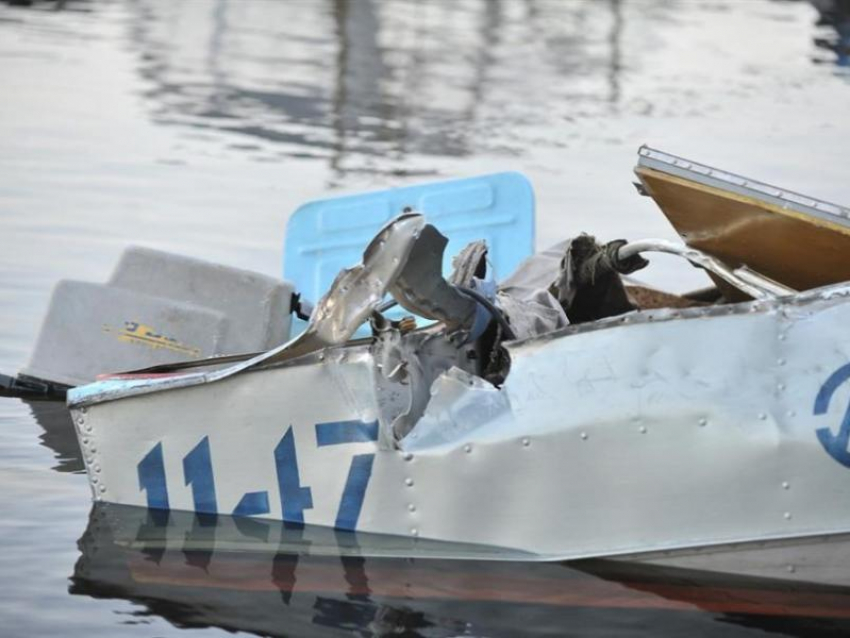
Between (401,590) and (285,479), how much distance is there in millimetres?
554

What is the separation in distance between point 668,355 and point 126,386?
6.14 feet

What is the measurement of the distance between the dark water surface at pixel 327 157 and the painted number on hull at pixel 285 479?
5.1 inches

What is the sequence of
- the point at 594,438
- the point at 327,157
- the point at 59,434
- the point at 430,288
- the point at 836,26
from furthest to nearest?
1. the point at 836,26
2. the point at 327,157
3. the point at 59,434
4. the point at 430,288
5. the point at 594,438

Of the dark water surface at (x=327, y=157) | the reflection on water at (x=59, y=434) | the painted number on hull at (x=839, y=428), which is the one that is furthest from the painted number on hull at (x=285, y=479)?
the painted number on hull at (x=839, y=428)

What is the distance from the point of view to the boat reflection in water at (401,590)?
17.6 feet

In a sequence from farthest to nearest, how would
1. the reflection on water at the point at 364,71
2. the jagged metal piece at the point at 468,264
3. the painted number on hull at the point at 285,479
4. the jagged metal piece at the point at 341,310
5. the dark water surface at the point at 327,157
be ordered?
the reflection on water at the point at 364,71
the jagged metal piece at the point at 468,264
the painted number on hull at the point at 285,479
the dark water surface at the point at 327,157
the jagged metal piece at the point at 341,310

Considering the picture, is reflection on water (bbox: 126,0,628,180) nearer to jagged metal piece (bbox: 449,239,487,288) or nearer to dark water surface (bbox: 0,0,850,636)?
dark water surface (bbox: 0,0,850,636)

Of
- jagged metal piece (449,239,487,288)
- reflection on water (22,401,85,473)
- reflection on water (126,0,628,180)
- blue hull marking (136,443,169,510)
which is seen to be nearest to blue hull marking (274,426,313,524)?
blue hull marking (136,443,169,510)

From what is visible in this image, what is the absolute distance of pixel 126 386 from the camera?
19.5 feet

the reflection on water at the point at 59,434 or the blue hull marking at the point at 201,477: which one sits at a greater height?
the blue hull marking at the point at 201,477

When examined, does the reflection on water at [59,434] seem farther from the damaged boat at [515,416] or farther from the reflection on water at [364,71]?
the reflection on water at [364,71]

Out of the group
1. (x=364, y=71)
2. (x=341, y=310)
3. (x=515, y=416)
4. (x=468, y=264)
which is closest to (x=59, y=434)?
(x=341, y=310)

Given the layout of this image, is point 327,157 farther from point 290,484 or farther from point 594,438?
point 594,438

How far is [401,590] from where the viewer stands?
18.4 ft
